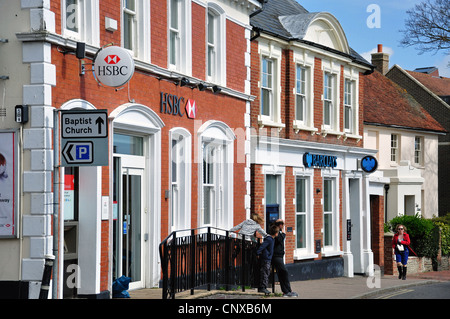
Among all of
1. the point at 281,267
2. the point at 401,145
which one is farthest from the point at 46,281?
the point at 401,145

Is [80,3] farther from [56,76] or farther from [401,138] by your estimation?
[401,138]

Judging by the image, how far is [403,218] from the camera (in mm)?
32219

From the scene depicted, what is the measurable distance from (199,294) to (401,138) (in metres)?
23.7

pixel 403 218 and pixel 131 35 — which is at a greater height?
pixel 131 35

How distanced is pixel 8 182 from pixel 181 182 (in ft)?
17.6

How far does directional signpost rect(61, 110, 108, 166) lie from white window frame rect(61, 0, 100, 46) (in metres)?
2.89

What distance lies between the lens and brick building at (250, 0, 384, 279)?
21.9m

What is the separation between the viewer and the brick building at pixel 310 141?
21.9 meters

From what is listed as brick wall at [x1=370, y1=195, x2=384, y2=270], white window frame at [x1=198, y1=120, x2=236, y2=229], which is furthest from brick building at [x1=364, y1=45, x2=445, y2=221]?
white window frame at [x1=198, y1=120, x2=236, y2=229]

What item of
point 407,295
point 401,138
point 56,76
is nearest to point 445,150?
point 401,138

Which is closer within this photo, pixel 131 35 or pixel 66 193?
pixel 66 193

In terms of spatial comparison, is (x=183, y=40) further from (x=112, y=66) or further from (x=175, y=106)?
(x=112, y=66)

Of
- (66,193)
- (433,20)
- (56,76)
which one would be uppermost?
(433,20)

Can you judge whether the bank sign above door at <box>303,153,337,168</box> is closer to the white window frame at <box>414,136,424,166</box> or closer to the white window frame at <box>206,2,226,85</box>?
the white window frame at <box>206,2,226,85</box>
